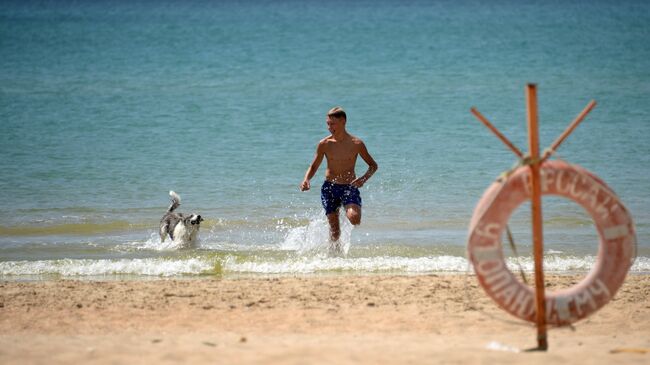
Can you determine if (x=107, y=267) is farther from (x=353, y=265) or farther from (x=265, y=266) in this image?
(x=353, y=265)

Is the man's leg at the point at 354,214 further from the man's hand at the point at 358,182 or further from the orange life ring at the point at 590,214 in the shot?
the orange life ring at the point at 590,214

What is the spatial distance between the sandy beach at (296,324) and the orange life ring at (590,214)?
0.94 ft

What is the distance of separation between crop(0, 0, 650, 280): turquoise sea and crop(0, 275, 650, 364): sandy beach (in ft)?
3.36

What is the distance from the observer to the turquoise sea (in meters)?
10.4

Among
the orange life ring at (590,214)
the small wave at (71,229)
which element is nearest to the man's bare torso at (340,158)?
the small wave at (71,229)

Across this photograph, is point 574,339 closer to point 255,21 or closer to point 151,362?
point 151,362

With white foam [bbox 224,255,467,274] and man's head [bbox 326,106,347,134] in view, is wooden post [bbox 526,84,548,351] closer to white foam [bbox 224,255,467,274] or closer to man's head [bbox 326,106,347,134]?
white foam [bbox 224,255,467,274]

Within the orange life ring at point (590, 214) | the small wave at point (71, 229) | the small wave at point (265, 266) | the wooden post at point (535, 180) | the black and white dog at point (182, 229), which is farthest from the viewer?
the small wave at point (71, 229)

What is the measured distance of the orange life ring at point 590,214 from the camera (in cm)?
610

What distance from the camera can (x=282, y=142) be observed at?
18.7 meters

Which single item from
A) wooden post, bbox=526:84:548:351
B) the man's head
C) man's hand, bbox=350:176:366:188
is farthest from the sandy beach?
the man's head

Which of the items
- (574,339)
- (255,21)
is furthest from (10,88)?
(255,21)

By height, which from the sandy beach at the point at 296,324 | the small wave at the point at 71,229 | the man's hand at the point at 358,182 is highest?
the man's hand at the point at 358,182

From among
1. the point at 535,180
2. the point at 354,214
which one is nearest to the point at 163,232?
the point at 354,214
